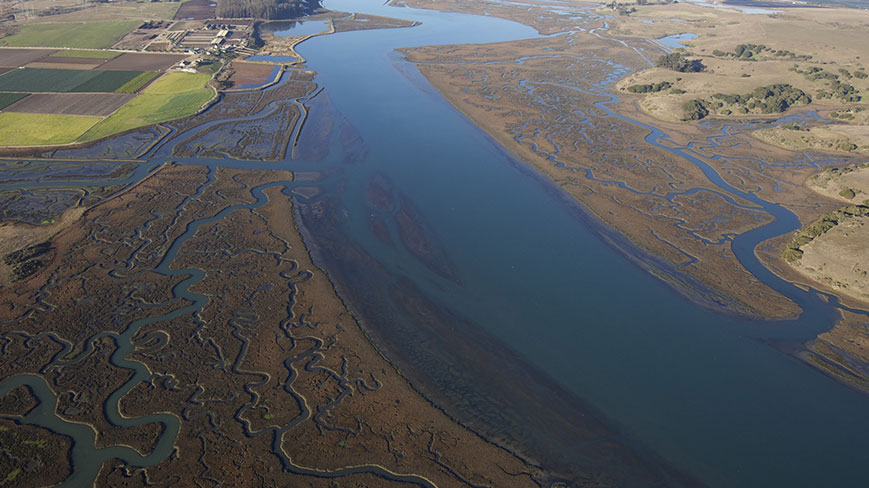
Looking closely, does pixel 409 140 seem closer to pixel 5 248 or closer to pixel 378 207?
pixel 378 207

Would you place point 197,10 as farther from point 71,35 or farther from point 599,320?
point 599,320

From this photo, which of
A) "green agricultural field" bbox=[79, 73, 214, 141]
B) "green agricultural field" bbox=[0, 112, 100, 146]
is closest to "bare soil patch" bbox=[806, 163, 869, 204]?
"green agricultural field" bbox=[79, 73, 214, 141]

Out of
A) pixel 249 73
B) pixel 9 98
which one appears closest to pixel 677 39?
pixel 249 73

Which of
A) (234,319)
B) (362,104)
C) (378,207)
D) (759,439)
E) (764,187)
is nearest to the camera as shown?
(759,439)

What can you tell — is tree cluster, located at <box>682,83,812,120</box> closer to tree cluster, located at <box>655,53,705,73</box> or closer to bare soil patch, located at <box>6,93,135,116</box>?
tree cluster, located at <box>655,53,705,73</box>

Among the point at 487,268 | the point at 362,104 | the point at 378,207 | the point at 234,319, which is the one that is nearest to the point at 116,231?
the point at 234,319

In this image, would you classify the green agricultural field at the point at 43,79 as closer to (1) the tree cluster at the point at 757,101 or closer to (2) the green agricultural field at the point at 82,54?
(2) the green agricultural field at the point at 82,54

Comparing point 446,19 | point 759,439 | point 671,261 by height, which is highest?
point 446,19
